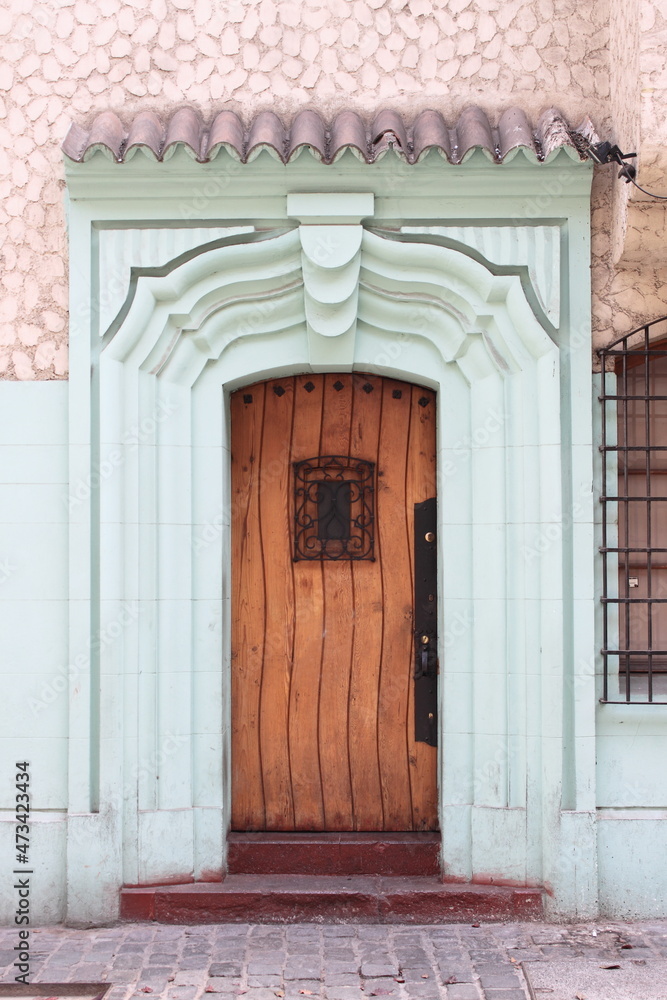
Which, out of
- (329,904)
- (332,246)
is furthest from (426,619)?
(332,246)

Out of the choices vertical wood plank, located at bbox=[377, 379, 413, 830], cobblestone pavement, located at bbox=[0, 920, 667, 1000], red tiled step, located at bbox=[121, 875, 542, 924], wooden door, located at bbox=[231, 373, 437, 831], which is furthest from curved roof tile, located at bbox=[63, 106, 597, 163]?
cobblestone pavement, located at bbox=[0, 920, 667, 1000]

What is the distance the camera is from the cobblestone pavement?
3.59 m

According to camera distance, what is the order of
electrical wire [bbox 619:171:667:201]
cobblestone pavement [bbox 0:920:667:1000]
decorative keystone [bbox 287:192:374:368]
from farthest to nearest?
1. decorative keystone [bbox 287:192:374:368]
2. electrical wire [bbox 619:171:667:201]
3. cobblestone pavement [bbox 0:920:667:1000]

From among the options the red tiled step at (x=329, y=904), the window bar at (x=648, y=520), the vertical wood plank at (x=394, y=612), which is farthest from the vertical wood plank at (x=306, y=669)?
the window bar at (x=648, y=520)

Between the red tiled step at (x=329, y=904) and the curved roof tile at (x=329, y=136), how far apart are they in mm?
3534

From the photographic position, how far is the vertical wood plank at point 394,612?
15.0 feet

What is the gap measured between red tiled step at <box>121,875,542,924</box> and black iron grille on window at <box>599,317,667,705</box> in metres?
1.13

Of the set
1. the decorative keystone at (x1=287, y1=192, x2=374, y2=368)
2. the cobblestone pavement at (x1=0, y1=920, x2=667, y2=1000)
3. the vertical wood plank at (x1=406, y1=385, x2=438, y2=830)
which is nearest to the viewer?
the cobblestone pavement at (x1=0, y1=920, x2=667, y2=1000)

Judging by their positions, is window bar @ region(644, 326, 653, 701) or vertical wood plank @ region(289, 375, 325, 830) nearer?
window bar @ region(644, 326, 653, 701)

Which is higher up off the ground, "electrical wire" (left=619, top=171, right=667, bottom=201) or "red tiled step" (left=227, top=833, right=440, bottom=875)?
"electrical wire" (left=619, top=171, right=667, bottom=201)

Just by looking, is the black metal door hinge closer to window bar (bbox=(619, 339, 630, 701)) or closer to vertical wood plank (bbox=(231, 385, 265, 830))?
vertical wood plank (bbox=(231, 385, 265, 830))

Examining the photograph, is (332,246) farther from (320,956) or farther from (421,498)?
(320,956)

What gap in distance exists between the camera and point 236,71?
14.2 ft

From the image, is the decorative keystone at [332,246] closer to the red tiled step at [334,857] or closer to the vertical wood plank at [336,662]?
the vertical wood plank at [336,662]
